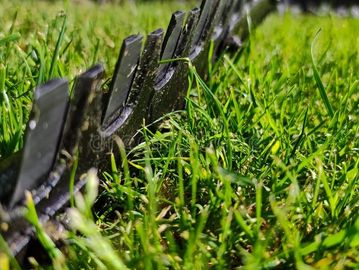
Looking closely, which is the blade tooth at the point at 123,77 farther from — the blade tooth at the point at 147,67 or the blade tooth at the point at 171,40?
the blade tooth at the point at 171,40

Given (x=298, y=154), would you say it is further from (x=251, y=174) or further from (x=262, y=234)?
(x=262, y=234)

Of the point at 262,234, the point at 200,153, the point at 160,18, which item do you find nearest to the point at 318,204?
the point at 262,234

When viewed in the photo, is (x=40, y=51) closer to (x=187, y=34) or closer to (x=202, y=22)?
(x=187, y=34)

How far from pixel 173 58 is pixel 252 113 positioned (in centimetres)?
29

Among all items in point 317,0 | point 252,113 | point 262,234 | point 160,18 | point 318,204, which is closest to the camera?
point 262,234

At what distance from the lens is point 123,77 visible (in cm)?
142

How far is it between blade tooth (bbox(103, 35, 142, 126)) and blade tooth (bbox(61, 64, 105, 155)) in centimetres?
13

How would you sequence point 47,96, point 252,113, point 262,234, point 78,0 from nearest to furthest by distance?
1. point 47,96
2. point 262,234
3. point 252,113
4. point 78,0

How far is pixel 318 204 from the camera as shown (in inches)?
54.0

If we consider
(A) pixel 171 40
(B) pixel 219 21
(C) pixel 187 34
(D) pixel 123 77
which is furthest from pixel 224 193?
(B) pixel 219 21

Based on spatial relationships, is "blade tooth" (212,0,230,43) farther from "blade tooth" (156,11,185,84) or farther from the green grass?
"blade tooth" (156,11,185,84)

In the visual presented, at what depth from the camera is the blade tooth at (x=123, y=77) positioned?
1.34 meters

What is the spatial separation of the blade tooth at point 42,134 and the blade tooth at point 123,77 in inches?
9.1

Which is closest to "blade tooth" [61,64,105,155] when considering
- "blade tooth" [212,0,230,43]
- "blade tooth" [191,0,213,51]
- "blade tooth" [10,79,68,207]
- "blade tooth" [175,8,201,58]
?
"blade tooth" [10,79,68,207]
